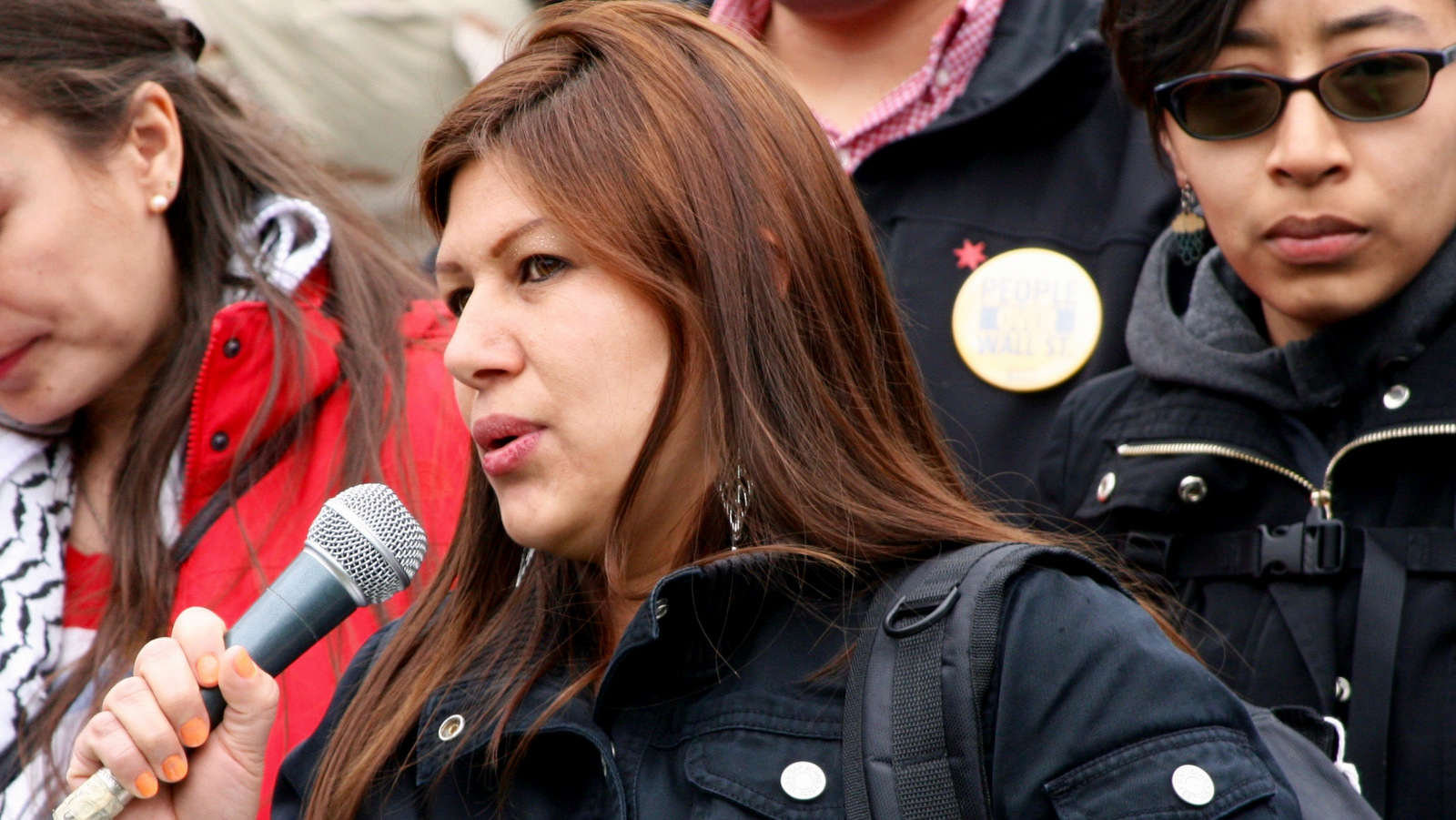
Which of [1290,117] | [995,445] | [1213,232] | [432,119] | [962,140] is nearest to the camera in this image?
[1290,117]

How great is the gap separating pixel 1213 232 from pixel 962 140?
0.83m

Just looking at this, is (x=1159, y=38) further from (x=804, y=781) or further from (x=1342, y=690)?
(x=804, y=781)

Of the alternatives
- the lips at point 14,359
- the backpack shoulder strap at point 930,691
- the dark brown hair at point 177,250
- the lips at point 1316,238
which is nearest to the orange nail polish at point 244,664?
the backpack shoulder strap at point 930,691

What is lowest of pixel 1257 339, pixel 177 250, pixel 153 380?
pixel 153 380

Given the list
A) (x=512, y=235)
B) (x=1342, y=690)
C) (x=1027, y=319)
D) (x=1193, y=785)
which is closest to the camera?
(x=1193, y=785)

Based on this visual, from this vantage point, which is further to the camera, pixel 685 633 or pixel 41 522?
pixel 41 522

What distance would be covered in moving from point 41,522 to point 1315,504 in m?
2.22

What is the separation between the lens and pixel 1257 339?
256cm

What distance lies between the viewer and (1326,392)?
2391mm

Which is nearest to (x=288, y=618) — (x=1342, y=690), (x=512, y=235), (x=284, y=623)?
(x=284, y=623)

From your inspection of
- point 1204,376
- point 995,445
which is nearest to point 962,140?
point 995,445

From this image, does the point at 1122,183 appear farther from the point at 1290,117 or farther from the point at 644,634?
the point at 644,634

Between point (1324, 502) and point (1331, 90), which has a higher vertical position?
point (1331, 90)

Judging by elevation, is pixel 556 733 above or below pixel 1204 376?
below
